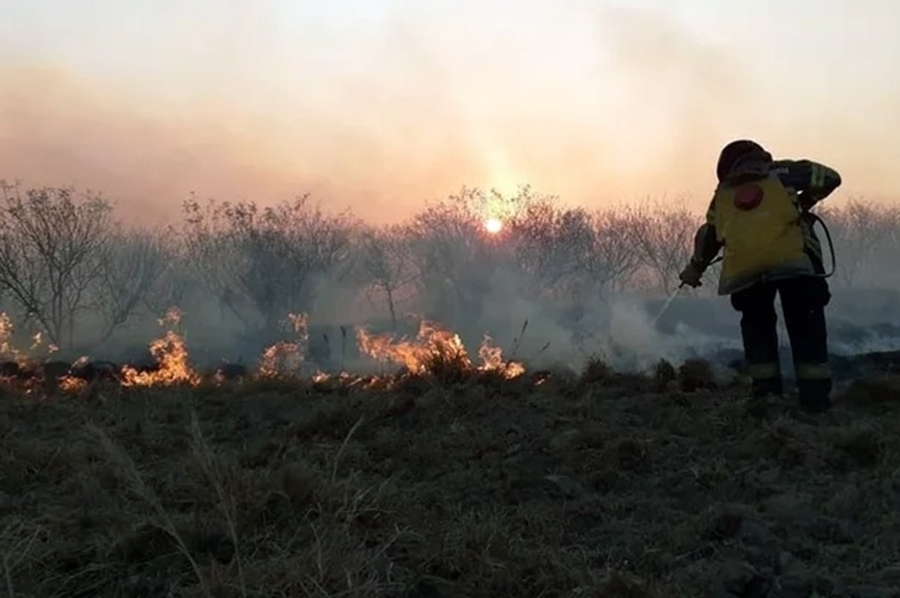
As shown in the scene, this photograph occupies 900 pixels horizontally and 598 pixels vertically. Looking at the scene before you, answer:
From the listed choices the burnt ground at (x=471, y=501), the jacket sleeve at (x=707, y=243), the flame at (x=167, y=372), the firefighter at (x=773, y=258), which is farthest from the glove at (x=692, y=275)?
the flame at (x=167, y=372)

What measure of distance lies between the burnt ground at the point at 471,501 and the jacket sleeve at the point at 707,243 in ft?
3.44

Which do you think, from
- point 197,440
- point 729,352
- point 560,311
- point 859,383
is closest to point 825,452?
point 859,383

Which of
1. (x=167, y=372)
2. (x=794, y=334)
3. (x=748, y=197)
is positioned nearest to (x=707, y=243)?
(x=748, y=197)

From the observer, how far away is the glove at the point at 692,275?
5715 mm

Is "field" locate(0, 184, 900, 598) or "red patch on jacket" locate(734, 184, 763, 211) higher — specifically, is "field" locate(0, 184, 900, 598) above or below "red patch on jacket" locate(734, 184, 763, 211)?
below

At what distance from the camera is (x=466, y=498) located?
3383 millimetres

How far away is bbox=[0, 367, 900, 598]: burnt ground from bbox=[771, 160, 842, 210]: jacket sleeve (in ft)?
3.81

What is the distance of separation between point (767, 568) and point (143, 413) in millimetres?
4067

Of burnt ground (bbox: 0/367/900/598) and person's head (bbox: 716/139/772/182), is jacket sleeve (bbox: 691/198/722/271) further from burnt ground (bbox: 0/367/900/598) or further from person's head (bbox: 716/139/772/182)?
burnt ground (bbox: 0/367/900/598)

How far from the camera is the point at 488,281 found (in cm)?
4722

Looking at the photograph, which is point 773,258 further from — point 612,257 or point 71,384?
point 612,257

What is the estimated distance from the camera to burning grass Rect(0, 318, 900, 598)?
2.48 meters

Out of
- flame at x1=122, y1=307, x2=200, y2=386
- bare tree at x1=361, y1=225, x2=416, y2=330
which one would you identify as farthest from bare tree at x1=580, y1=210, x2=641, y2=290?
flame at x1=122, y1=307, x2=200, y2=386

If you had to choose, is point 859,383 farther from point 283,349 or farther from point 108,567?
point 283,349
